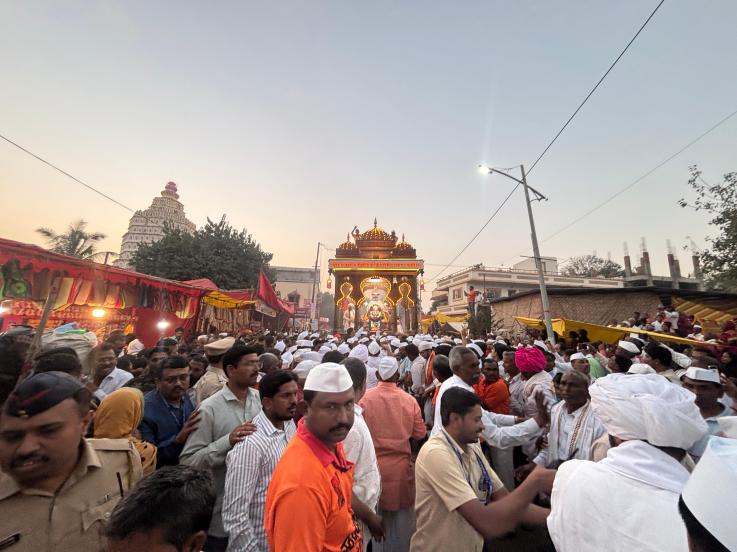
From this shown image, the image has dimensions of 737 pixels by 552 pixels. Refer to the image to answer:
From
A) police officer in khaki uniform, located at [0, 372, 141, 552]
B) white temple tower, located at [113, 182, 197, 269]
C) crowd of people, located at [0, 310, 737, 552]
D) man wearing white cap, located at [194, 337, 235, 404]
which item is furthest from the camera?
white temple tower, located at [113, 182, 197, 269]

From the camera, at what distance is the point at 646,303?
16.8 meters

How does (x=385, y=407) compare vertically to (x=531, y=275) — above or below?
below

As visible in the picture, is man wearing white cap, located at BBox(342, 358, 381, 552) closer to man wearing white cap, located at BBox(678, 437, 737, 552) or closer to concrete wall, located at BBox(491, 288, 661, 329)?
man wearing white cap, located at BBox(678, 437, 737, 552)

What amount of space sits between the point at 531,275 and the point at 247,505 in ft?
161

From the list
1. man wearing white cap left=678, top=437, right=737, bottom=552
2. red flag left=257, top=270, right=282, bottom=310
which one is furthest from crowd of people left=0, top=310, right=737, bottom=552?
red flag left=257, top=270, right=282, bottom=310

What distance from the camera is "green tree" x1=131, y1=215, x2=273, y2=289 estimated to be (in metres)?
22.2

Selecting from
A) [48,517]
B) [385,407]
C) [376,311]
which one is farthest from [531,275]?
[48,517]

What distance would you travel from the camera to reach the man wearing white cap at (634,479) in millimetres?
1285

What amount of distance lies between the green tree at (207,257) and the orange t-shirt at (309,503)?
20820 mm

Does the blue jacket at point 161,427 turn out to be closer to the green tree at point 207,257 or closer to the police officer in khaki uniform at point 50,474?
the police officer in khaki uniform at point 50,474

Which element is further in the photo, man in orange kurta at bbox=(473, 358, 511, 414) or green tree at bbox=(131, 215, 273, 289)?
green tree at bbox=(131, 215, 273, 289)

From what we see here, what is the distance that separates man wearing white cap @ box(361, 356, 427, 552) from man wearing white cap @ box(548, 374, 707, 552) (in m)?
2.07

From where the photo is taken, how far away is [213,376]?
162 inches

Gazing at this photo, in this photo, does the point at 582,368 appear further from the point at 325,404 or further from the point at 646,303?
the point at 646,303
